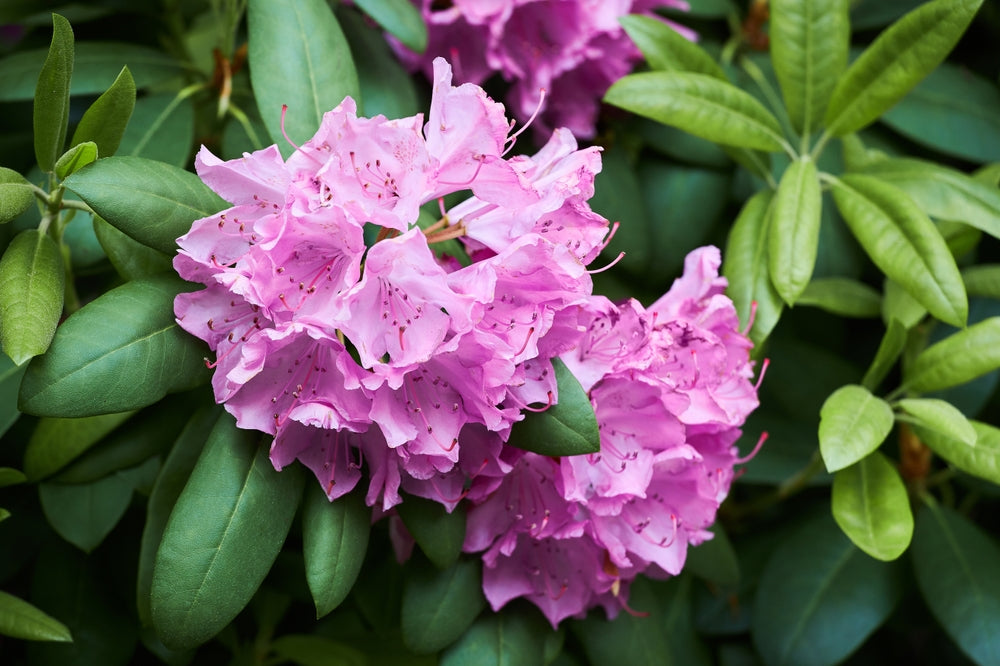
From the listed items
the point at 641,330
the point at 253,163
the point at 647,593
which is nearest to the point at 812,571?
the point at 647,593

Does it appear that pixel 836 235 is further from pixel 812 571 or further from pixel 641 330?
pixel 641 330

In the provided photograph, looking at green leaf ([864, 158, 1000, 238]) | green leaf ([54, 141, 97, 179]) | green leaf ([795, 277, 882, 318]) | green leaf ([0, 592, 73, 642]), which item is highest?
green leaf ([54, 141, 97, 179])

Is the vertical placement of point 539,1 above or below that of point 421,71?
above

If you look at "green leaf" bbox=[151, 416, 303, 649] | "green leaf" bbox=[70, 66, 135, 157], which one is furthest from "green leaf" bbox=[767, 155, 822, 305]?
"green leaf" bbox=[70, 66, 135, 157]

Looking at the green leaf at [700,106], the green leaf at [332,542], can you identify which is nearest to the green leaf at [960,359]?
the green leaf at [700,106]

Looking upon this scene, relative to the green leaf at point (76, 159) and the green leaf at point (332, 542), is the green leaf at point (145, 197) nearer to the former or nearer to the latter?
the green leaf at point (76, 159)

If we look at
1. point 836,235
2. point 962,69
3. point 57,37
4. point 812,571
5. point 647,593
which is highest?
point 57,37

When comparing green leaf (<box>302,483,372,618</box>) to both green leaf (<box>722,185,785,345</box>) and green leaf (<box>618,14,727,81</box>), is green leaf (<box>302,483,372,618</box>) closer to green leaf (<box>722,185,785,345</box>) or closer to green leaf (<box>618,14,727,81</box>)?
green leaf (<box>722,185,785,345</box>)

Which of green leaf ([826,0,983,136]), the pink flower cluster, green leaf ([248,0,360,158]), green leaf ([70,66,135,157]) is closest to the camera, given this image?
green leaf ([70,66,135,157])
